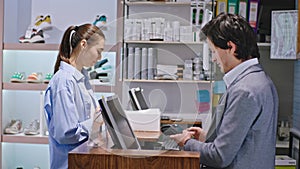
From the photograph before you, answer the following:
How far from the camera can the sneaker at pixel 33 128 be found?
3873mm

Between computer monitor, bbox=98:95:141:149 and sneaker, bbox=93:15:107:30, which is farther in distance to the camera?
sneaker, bbox=93:15:107:30

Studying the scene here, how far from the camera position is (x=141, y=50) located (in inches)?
153

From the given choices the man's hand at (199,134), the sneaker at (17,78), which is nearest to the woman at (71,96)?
the man's hand at (199,134)

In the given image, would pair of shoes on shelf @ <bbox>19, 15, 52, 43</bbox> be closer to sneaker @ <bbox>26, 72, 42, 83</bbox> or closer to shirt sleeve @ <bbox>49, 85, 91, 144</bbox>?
sneaker @ <bbox>26, 72, 42, 83</bbox>

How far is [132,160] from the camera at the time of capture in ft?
4.68

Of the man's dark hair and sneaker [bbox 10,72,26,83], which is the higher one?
the man's dark hair

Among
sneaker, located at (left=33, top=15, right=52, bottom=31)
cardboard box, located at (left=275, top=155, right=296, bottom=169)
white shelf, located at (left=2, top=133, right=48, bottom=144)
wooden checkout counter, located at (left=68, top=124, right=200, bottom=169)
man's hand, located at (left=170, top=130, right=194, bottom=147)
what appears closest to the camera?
wooden checkout counter, located at (left=68, top=124, right=200, bottom=169)

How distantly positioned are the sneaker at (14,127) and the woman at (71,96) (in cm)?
175

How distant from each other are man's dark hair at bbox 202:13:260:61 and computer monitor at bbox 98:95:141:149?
51cm

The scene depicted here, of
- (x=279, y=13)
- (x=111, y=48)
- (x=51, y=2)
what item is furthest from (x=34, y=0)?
(x=279, y=13)

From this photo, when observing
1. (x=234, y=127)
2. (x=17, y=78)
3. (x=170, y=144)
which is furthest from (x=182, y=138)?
(x=17, y=78)

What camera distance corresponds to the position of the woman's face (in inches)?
90.4

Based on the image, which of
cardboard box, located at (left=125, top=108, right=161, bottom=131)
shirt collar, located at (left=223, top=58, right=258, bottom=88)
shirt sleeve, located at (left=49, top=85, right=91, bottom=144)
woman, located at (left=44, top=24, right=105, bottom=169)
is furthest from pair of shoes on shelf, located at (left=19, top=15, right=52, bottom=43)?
shirt collar, located at (left=223, top=58, right=258, bottom=88)

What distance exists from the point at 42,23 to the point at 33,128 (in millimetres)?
938
